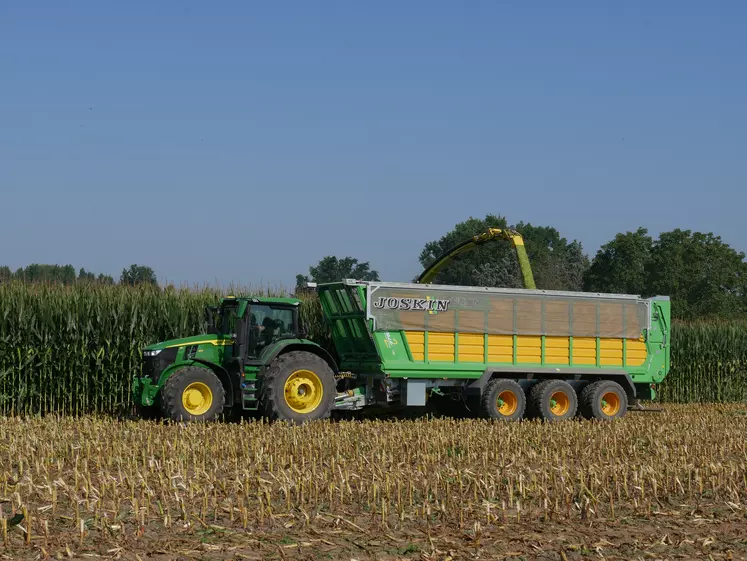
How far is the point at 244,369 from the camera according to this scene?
567 inches

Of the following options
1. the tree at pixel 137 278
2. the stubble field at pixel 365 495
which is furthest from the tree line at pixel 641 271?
the stubble field at pixel 365 495

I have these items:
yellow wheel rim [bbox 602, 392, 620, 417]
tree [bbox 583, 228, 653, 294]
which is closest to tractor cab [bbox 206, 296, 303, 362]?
yellow wheel rim [bbox 602, 392, 620, 417]

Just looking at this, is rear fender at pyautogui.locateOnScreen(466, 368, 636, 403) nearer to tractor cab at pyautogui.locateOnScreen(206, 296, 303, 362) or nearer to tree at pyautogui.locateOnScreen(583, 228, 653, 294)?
tractor cab at pyautogui.locateOnScreen(206, 296, 303, 362)

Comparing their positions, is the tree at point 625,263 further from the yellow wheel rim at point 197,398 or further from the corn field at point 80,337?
the yellow wheel rim at point 197,398

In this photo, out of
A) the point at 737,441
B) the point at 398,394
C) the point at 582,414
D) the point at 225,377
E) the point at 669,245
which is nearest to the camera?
the point at 737,441

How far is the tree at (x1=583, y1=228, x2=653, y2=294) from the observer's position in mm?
62062

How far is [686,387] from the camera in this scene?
25.2 meters

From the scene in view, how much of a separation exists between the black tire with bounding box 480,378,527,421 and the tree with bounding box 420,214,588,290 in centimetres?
3642

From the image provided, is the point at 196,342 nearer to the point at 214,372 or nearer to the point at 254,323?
the point at 214,372

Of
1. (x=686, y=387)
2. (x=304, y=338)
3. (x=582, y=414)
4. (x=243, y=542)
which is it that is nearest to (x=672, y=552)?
(x=243, y=542)

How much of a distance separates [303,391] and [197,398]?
1666mm

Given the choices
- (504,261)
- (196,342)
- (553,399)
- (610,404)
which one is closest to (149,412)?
(196,342)

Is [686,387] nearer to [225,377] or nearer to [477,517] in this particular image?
[225,377]

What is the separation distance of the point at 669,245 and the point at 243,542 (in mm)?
58920
